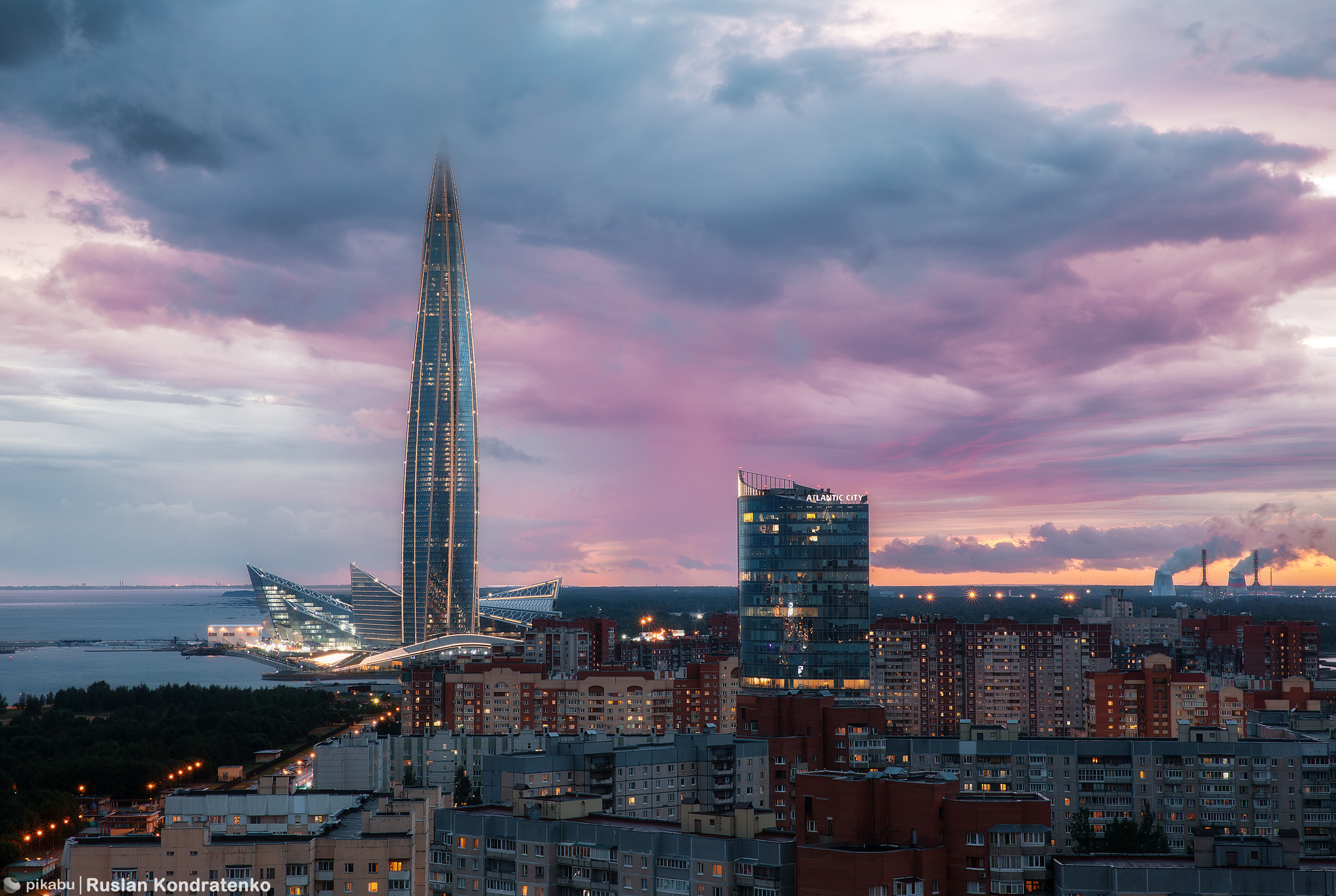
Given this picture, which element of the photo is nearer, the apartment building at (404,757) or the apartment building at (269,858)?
the apartment building at (269,858)

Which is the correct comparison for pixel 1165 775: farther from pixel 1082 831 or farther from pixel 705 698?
pixel 705 698

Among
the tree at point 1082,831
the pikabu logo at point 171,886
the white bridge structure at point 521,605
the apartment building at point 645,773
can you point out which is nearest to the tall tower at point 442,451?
the white bridge structure at point 521,605

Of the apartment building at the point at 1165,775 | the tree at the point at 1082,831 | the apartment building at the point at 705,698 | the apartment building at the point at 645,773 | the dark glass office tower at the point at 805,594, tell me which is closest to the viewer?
the apartment building at the point at 645,773

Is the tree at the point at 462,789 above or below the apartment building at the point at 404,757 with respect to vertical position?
below

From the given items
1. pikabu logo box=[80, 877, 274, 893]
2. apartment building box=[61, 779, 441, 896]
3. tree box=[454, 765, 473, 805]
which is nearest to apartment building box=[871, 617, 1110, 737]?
tree box=[454, 765, 473, 805]

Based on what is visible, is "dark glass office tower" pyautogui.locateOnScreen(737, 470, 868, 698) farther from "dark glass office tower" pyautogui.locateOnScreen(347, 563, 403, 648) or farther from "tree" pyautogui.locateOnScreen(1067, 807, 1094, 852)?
"dark glass office tower" pyautogui.locateOnScreen(347, 563, 403, 648)

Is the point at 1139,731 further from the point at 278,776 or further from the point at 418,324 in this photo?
the point at 418,324

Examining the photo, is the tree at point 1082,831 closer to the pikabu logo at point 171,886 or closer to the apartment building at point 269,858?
the apartment building at point 269,858

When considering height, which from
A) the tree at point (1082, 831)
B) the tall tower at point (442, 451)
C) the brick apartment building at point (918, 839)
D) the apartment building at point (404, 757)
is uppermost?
the tall tower at point (442, 451)
